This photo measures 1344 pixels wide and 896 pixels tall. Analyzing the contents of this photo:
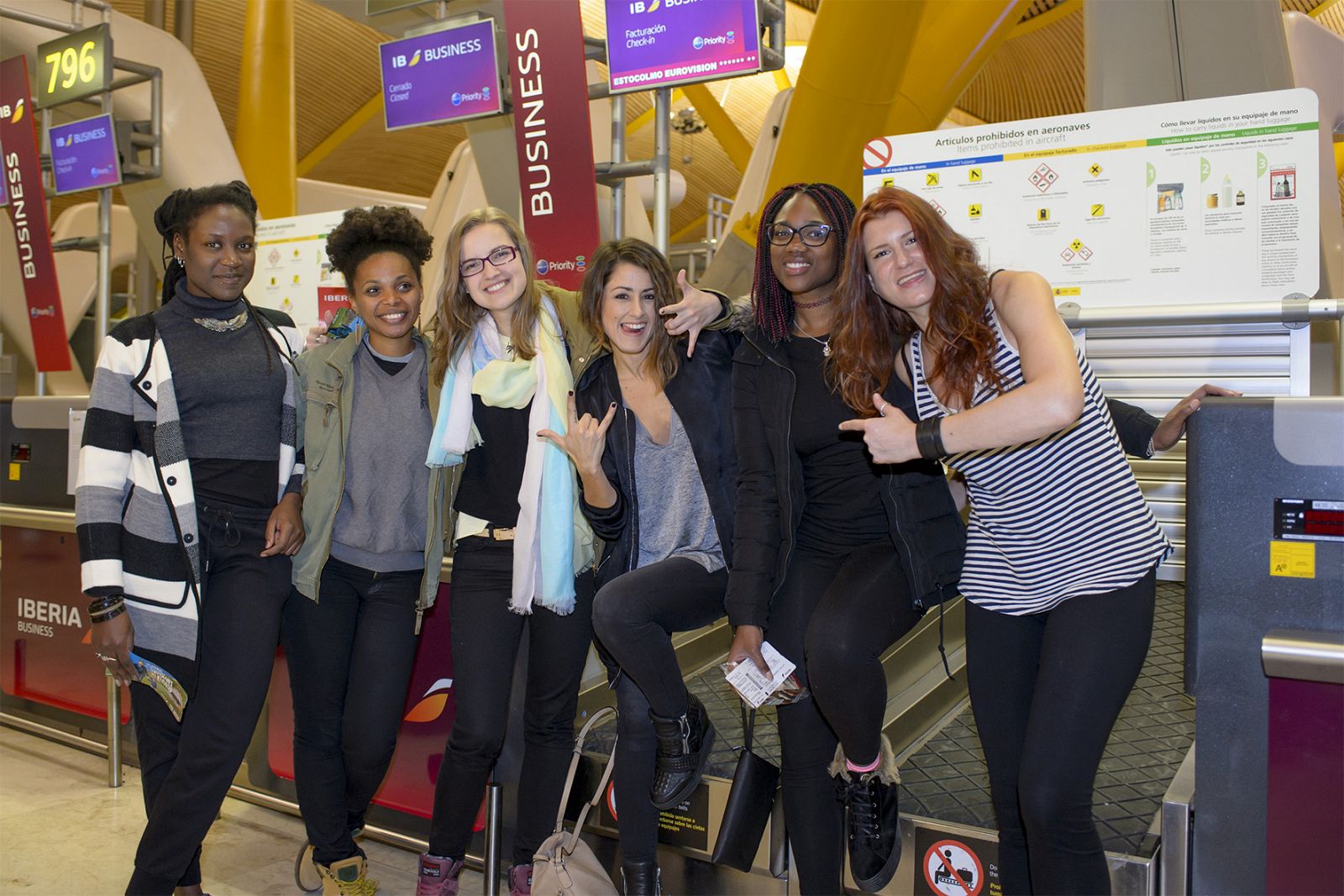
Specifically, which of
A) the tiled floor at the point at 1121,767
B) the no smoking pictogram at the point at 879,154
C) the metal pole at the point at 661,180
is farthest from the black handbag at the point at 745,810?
the metal pole at the point at 661,180

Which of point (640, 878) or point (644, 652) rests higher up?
point (644, 652)

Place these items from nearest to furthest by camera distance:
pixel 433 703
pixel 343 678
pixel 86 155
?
pixel 343 678, pixel 433 703, pixel 86 155

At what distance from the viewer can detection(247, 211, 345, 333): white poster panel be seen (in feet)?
20.1

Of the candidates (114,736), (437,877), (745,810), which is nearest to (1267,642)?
(745,810)

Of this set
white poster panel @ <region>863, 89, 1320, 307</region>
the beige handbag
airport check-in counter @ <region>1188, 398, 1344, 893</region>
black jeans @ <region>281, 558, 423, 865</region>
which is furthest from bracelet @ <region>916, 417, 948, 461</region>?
black jeans @ <region>281, 558, 423, 865</region>

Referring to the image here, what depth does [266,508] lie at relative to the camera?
2807 mm

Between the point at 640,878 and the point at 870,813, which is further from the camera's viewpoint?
the point at 640,878

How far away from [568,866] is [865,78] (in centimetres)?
623

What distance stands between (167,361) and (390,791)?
1.77 m

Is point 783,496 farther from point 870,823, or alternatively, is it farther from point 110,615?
point 110,615

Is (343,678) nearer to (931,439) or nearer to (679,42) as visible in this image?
(931,439)

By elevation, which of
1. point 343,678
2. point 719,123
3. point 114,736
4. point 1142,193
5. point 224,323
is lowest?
point 114,736

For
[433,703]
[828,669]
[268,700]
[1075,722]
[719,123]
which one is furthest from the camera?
[719,123]

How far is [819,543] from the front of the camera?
2482 millimetres
